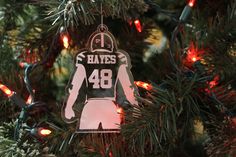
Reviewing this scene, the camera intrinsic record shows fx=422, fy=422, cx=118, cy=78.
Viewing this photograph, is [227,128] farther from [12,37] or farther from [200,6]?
[12,37]

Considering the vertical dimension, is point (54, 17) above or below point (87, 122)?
above

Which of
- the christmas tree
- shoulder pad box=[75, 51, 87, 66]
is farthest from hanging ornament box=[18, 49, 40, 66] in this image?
shoulder pad box=[75, 51, 87, 66]

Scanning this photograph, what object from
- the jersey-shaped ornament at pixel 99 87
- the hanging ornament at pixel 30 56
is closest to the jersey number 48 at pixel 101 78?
the jersey-shaped ornament at pixel 99 87

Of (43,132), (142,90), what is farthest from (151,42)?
(43,132)

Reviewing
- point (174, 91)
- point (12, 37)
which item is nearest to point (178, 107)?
point (174, 91)

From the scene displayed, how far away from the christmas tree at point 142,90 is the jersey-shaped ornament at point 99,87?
12mm

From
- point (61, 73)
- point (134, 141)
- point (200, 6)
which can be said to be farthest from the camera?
point (61, 73)

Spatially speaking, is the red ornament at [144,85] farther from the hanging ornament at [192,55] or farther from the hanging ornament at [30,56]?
the hanging ornament at [30,56]

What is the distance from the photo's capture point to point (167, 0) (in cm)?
62

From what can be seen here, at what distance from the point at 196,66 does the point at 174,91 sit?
4 centimetres

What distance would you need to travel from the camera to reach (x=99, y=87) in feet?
1.56

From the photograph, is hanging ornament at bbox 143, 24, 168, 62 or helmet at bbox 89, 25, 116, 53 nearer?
helmet at bbox 89, 25, 116, 53

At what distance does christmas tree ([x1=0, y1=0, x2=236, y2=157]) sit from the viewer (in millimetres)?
449

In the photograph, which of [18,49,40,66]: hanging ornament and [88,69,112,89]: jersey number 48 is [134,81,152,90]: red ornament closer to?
[88,69,112,89]: jersey number 48
